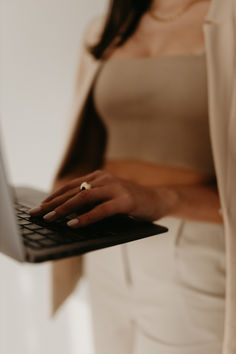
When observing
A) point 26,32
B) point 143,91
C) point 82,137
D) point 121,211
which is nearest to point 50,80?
point 26,32

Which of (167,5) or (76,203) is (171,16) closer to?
(167,5)

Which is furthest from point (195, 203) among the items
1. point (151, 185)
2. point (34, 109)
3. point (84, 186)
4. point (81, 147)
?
point (34, 109)

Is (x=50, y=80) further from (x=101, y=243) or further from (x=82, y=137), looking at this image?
(x=101, y=243)

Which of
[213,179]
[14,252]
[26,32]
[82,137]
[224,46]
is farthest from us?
[26,32]

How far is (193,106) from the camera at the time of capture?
1.67ft

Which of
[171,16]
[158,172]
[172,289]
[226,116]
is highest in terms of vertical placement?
[171,16]

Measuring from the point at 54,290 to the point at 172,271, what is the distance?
317 millimetres

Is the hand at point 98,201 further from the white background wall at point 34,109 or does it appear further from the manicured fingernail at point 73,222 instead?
the white background wall at point 34,109

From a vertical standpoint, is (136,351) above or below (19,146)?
below

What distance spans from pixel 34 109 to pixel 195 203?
2.25 ft

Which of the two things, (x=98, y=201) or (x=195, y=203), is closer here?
(x=98, y=201)

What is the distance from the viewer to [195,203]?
46cm

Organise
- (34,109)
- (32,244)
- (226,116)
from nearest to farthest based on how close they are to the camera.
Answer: (32,244)
(226,116)
(34,109)

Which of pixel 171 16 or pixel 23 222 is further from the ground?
pixel 171 16
